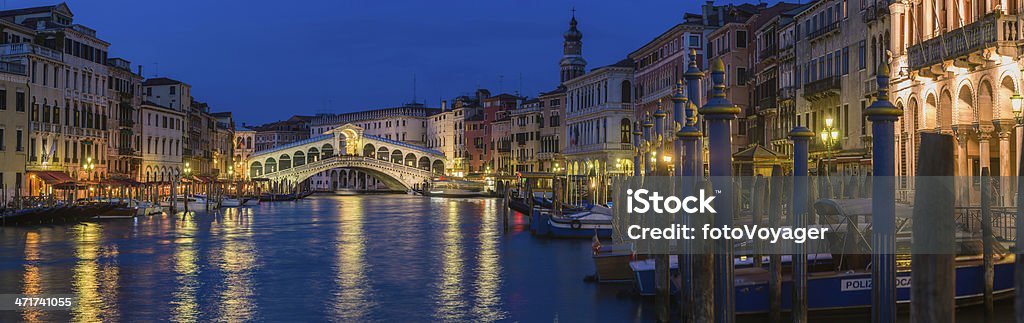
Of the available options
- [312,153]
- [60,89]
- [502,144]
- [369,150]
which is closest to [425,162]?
[369,150]

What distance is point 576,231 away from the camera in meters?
25.5

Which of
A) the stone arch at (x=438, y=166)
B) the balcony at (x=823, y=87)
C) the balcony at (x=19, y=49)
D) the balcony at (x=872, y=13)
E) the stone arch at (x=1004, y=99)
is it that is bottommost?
the stone arch at (x=1004, y=99)

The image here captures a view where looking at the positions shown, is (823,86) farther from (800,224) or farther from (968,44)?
(800,224)

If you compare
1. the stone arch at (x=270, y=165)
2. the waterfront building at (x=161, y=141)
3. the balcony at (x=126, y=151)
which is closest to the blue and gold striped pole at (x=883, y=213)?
the balcony at (x=126, y=151)

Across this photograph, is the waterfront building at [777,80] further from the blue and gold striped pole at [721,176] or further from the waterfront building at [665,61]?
the blue and gold striped pole at [721,176]

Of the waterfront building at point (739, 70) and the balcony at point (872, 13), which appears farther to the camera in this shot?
the waterfront building at point (739, 70)

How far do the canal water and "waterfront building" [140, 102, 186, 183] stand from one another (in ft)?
65.6

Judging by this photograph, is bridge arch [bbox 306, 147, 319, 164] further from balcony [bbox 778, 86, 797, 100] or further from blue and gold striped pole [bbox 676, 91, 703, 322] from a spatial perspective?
blue and gold striped pole [bbox 676, 91, 703, 322]

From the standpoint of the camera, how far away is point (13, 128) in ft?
110

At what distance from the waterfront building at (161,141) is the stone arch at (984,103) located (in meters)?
38.2

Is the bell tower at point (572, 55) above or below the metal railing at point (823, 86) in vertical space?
above

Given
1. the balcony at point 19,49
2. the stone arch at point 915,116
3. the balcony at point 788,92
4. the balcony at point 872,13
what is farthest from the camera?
the balcony at point 19,49

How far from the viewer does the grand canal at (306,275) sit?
45.7 ft

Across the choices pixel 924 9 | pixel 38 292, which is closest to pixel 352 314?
pixel 38 292
